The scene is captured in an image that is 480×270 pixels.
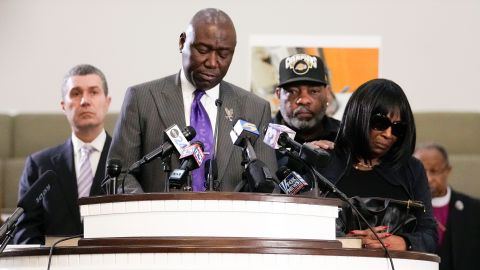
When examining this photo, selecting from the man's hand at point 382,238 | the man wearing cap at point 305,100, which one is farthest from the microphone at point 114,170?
the man wearing cap at point 305,100

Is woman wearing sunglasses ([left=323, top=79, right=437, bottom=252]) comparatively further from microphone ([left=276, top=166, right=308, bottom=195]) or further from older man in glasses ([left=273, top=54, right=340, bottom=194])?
older man in glasses ([left=273, top=54, right=340, bottom=194])

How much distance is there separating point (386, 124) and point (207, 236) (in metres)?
1.03

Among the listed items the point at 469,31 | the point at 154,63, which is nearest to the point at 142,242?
the point at 154,63

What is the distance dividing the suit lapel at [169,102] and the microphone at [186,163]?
1.56ft

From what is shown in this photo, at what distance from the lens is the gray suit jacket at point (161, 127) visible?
135 inches

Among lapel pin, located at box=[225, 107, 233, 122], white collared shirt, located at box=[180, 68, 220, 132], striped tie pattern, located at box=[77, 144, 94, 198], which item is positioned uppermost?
white collared shirt, located at box=[180, 68, 220, 132]

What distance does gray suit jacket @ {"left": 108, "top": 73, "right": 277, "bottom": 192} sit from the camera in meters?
3.42

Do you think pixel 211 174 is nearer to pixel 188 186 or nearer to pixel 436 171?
pixel 188 186

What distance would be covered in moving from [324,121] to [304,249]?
5.90ft

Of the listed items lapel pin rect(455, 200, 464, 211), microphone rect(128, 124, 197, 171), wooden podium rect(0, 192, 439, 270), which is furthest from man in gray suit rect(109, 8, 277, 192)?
lapel pin rect(455, 200, 464, 211)

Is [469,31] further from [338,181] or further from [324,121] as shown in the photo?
[338,181]

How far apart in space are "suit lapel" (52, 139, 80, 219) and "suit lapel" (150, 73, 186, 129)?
5.05ft

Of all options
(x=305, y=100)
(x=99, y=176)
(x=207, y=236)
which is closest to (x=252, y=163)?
(x=207, y=236)

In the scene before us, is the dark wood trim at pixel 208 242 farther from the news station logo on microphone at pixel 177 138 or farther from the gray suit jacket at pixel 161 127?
the gray suit jacket at pixel 161 127
